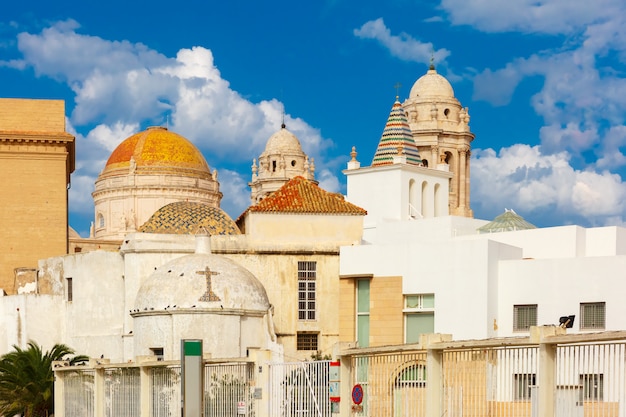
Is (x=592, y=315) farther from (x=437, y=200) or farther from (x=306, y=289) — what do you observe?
(x=437, y=200)

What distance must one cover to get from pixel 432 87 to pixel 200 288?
39959mm

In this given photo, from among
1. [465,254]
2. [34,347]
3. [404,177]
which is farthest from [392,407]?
[404,177]

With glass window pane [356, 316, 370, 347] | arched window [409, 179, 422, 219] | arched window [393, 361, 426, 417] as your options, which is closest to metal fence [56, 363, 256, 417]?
arched window [393, 361, 426, 417]

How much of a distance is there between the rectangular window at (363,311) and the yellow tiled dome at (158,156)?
122ft

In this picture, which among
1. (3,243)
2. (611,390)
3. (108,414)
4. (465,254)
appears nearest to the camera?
(611,390)

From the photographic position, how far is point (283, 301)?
39.9 meters

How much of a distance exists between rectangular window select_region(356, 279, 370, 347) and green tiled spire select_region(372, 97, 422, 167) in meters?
13.0

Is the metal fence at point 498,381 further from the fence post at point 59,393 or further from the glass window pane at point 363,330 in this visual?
the glass window pane at point 363,330

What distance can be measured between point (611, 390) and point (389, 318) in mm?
→ 22694

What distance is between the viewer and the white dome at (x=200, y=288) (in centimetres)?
3581

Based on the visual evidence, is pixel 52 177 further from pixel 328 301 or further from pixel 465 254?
pixel 465 254

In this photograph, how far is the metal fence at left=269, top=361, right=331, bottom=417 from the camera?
2131 centimetres

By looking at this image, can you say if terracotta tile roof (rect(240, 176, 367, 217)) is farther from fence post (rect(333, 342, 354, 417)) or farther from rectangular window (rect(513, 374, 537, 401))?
rectangular window (rect(513, 374, 537, 401))

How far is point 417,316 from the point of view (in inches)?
1458
